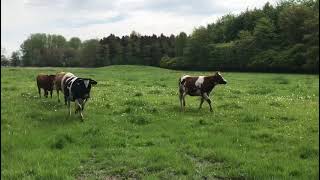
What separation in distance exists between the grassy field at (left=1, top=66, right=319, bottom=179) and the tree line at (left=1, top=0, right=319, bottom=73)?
50310 millimetres

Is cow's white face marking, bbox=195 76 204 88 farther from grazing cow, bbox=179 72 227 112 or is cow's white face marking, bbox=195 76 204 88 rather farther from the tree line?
the tree line

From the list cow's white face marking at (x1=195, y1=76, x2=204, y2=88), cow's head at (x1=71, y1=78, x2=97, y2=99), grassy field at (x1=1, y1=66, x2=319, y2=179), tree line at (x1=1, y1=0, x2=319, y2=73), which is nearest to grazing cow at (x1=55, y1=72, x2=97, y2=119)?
cow's head at (x1=71, y1=78, x2=97, y2=99)

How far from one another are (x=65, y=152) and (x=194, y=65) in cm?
10490

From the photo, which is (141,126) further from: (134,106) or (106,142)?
(134,106)

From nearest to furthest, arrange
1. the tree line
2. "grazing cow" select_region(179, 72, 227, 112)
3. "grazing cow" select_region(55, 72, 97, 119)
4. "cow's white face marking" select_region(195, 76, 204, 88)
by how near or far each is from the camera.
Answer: "grazing cow" select_region(55, 72, 97, 119) → "grazing cow" select_region(179, 72, 227, 112) → "cow's white face marking" select_region(195, 76, 204, 88) → the tree line

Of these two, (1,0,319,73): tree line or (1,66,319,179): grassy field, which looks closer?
(1,66,319,179): grassy field

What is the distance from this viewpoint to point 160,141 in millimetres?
14695

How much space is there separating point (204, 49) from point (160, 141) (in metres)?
104

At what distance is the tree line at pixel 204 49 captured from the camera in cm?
8575

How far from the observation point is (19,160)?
12.0 meters

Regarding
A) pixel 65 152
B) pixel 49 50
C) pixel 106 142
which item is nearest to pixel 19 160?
pixel 65 152

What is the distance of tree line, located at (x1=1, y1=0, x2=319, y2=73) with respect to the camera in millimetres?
85750

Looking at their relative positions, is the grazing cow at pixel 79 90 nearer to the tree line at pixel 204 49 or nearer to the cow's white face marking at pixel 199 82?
the cow's white face marking at pixel 199 82

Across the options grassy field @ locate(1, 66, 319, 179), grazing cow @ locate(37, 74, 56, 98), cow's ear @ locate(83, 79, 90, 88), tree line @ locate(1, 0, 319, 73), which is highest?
tree line @ locate(1, 0, 319, 73)
